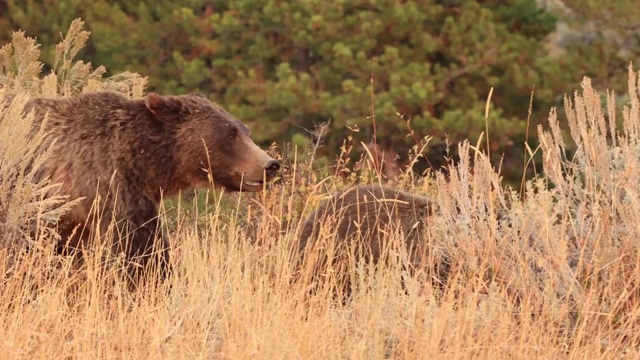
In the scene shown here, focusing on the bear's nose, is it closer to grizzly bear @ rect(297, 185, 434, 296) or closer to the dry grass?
grizzly bear @ rect(297, 185, 434, 296)

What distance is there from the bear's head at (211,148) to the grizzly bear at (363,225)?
54cm

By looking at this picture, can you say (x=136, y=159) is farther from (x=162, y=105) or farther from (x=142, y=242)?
(x=142, y=242)

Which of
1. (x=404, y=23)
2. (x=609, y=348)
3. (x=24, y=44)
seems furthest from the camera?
(x=404, y=23)

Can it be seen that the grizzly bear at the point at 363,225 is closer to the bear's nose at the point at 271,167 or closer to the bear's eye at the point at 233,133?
the bear's nose at the point at 271,167

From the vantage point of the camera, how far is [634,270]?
17.0 feet

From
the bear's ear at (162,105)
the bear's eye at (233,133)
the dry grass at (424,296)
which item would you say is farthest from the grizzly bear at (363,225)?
the bear's ear at (162,105)

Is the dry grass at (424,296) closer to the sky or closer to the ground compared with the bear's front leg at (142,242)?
closer to the sky

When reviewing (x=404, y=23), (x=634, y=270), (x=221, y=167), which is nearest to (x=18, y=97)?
(x=221, y=167)

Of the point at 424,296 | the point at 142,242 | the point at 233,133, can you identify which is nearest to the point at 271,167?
the point at 233,133

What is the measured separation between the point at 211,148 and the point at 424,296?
2443mm

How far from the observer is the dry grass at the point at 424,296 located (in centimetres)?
484

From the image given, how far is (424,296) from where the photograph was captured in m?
5.06

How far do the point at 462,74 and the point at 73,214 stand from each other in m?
19.8

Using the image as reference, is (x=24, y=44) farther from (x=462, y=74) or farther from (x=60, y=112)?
(x=462, y=74)
